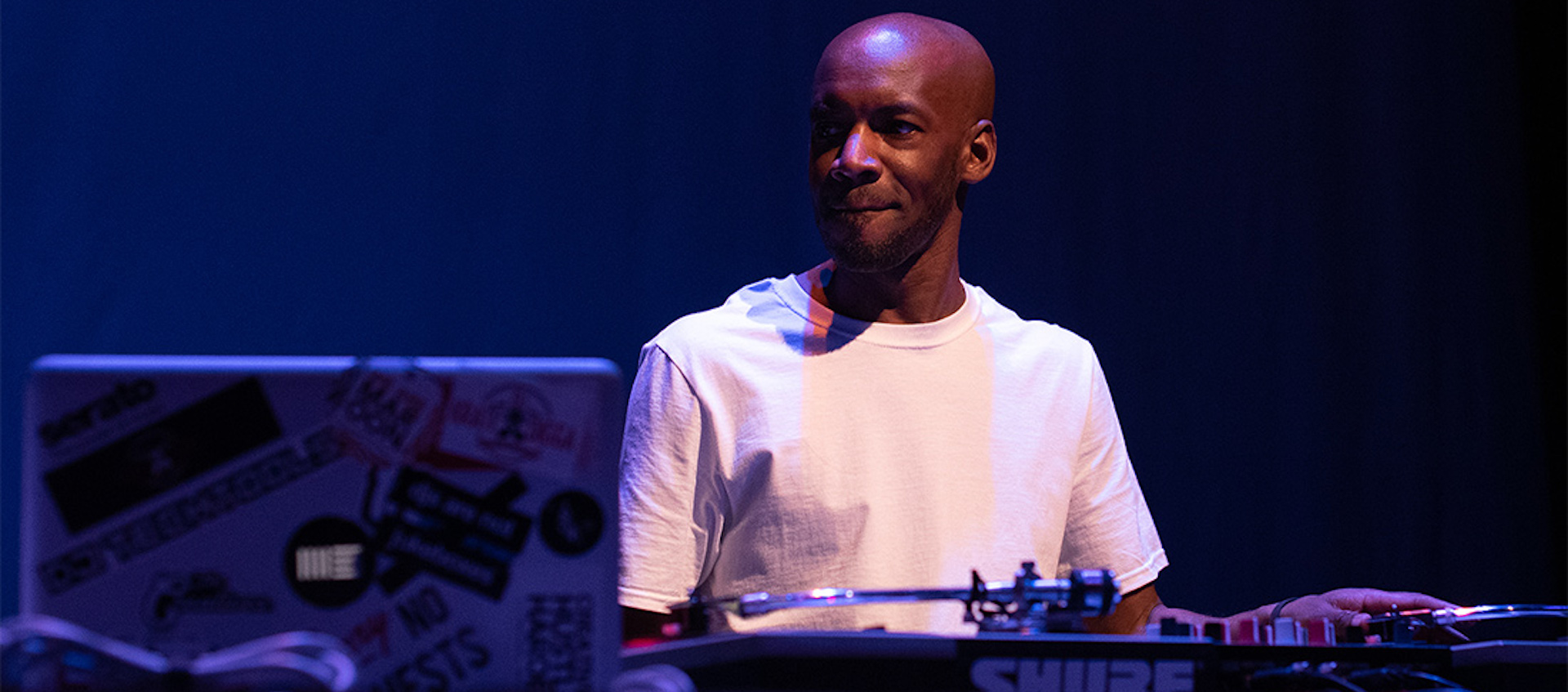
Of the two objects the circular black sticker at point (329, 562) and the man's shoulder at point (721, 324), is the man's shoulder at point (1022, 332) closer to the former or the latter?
the man's shoulder at point (721, 324)

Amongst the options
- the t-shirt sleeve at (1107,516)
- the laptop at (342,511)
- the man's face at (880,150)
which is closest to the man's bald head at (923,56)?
the man's face at (880,150)

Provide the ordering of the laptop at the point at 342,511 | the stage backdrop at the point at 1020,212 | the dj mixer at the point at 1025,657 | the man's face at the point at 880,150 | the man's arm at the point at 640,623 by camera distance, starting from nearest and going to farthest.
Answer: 1. the laptop at the point at 342,511
2. the dj mixer at the point at 1025,657
3. the man's arm at the point at 640,623
4. the man's face at the point at 880,150
5. the stage backdrop at the point at 1020,212

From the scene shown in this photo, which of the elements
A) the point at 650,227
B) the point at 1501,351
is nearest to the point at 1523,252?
the point at 1501,351

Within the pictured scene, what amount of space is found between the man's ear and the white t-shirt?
0.61 ft

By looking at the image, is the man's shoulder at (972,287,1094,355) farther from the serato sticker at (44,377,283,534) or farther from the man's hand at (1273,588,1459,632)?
the serato sticker at (44,377,283,534)

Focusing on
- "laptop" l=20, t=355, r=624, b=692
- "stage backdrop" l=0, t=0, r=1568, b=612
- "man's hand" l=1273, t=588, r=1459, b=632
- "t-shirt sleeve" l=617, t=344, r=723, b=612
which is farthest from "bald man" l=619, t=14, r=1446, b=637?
"stage backdrop" l=0, t=0, r=1568, b=612

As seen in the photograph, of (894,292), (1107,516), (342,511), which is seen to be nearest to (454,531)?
(342,511)

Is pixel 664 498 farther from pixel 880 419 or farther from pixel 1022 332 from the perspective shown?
pixel 1022 332

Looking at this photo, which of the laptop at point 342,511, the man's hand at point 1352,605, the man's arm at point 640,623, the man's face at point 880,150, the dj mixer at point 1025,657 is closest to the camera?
the laptop at point 342,511

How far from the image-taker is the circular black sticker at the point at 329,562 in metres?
0.71


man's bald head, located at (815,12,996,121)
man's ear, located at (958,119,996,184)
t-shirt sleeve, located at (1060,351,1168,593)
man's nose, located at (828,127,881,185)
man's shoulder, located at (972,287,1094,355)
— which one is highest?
man's bald head, located at (815,12,996,121)

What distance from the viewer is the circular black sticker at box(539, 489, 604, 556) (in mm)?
727

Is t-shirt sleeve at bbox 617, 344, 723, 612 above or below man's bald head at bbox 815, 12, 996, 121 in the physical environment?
below

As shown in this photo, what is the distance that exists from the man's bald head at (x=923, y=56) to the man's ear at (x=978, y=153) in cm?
2
